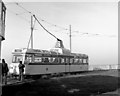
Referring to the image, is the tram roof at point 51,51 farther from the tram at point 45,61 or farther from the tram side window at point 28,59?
the tram side window at point 28,59

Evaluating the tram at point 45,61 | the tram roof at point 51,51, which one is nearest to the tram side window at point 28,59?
the tram at point 45,61

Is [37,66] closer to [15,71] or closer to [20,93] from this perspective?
[15,71]

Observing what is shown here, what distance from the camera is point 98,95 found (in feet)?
55.0

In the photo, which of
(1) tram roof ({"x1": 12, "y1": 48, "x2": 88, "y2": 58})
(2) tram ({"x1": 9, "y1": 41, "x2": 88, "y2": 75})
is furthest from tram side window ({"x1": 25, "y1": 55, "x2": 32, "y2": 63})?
(1) tram roof ({"x1": 12, "y1": 48, "x2": 88, "y2": 58})

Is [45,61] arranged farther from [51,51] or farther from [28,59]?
[28,59]

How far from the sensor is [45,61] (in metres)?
28.4

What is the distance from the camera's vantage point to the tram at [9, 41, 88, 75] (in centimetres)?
2661

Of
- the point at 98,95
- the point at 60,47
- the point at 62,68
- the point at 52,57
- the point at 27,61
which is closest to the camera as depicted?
the point at 98,95

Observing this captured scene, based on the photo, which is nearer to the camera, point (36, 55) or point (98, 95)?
point (98, 95)

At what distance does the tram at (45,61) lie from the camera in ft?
87.3

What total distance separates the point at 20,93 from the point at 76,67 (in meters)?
18.3

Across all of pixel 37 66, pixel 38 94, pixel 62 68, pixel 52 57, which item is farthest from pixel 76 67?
pixel 38 94

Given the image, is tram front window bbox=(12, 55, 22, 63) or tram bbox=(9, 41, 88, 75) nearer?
tram bbox=(9, 41, 88, 75)

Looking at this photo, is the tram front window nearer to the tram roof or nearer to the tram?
the tram
